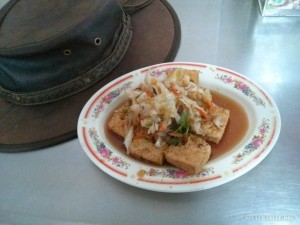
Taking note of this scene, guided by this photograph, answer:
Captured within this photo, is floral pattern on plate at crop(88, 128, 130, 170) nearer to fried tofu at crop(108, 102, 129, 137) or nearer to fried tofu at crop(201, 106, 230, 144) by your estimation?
fried tofu at crop(108, 102, 129, 137)

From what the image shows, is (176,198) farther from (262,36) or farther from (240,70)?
(262,36)

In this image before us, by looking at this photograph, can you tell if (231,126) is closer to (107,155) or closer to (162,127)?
(162,127)

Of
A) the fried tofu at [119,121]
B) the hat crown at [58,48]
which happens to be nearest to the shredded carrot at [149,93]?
the fried tofu at [119,121]

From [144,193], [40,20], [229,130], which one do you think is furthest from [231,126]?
[40,20]

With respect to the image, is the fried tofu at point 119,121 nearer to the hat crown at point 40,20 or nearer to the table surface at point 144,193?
the table surface at point 144,193

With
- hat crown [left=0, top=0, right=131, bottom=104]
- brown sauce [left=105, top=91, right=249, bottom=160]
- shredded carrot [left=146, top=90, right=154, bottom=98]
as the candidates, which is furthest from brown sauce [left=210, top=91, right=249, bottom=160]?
hat crown [left=0, top=0, right=131, bottom=104]

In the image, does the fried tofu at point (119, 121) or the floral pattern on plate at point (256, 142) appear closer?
the floral pattern on plate at point (256, 142)
